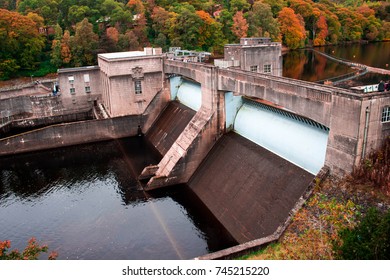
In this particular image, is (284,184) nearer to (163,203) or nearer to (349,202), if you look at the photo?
(349,202)

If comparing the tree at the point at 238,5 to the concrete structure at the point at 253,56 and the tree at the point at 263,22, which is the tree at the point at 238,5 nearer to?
the tree at the point at 263,22

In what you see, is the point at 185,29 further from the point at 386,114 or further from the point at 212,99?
the point at 386,114

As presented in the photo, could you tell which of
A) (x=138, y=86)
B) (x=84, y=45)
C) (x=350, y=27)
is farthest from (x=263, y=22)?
(x=138, y=86)

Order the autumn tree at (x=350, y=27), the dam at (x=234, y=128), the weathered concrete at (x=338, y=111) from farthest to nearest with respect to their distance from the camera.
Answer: the autumn tree at (x=350, y=27)
the dam at (x=234, y=128)
the weathered concrete at (x=338, y=111)

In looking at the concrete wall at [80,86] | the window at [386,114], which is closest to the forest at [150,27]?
the concrete wall at [80,86]

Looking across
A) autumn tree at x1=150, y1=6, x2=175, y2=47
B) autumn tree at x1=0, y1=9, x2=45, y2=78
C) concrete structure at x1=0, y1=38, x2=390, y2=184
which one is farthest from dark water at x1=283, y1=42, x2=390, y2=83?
autumn tree at x1=0, y1=9, x2=45, y2=78

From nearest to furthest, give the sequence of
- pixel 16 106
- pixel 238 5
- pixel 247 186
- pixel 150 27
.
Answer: pixel 247 186
pixel 16 106
pixel 150 27
pixel 238 5

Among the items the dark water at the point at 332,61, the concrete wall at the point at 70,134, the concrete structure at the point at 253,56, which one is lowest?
the concrete wall at the point at 70,134
